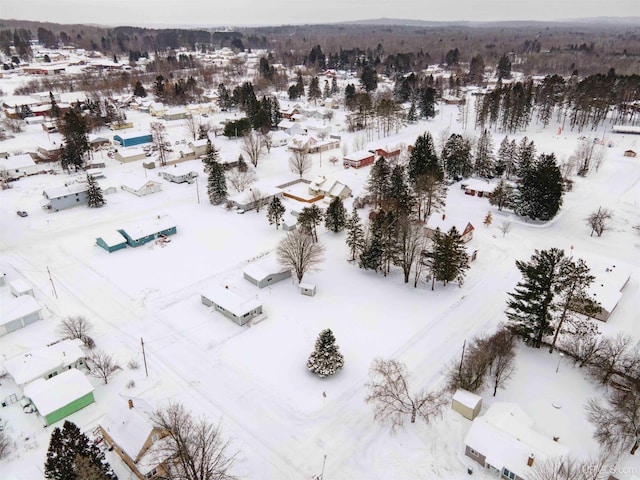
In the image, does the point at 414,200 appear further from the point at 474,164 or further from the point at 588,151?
the point at 588,151

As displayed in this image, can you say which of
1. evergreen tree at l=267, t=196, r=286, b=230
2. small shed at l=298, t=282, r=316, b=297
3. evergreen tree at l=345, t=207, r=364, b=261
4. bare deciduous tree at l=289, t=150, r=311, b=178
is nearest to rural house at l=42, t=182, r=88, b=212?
evergreen tree at l=267, t=196, r=286, b=230

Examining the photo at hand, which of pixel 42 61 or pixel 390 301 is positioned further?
pixel 42 61

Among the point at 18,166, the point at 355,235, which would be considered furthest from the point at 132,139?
the point at 355,235

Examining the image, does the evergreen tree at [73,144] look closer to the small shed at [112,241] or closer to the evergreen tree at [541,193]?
the small shed at [112,241]

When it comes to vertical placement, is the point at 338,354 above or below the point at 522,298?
below

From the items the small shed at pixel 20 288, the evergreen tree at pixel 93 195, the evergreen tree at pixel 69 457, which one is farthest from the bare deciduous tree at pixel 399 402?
the evergreen tree at pixel 93 195

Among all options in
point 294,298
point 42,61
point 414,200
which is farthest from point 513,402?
point 42,61
